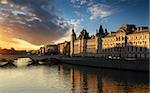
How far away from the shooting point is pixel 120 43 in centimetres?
10250

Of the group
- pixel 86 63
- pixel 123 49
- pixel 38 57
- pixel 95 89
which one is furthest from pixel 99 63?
pixel 95 89

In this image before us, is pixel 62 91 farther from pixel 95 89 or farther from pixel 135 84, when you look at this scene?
pixel 135 84

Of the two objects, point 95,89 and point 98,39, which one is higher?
point 98,39

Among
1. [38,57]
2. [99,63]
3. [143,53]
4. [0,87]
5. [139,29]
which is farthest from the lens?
[38,57]

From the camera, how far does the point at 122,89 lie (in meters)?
40.4

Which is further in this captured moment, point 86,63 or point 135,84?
point 86,63

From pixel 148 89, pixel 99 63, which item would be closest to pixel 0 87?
pixel 148 89

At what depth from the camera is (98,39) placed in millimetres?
122812

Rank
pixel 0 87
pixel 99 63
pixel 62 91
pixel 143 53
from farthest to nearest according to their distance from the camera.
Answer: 1. pixel 143 53
2. pixel 99 63
3. pixel 0 87
4. pixel 62 91

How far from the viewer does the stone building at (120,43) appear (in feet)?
293

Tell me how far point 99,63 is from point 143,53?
1351 cm

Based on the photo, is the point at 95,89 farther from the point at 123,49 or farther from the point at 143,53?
the point at 123,49

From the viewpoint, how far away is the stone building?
293 ft

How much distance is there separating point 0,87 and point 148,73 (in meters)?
27.1
